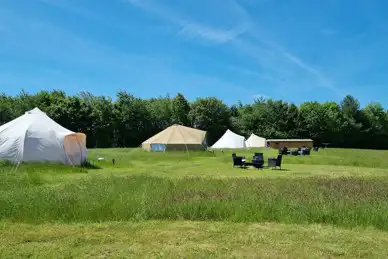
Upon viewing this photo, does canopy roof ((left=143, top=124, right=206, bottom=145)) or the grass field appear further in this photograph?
canopy roof ((left=143, top=124, right=206, bottom=145))

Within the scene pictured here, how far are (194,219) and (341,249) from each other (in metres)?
2.91

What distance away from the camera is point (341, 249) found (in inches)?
228

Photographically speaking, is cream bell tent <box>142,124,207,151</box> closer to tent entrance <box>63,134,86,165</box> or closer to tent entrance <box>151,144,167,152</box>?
tent entrance <box>151,144,167,152</box>

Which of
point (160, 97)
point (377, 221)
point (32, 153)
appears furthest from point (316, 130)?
point (377, 221)

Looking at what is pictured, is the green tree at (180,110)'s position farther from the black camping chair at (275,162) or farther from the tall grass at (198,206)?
the tall grass at (198,206)

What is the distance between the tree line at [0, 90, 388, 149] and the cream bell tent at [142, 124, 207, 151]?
60.9ft

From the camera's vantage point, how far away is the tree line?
57594 millimetres

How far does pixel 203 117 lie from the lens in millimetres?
66062

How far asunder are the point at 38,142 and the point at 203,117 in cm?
4563

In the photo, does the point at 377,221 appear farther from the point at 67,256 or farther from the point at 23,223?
the point at 23,223

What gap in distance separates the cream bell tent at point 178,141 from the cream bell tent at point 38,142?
17.4m

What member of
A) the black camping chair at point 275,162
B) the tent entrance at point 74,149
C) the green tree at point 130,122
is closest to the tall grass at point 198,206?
the black camping chair at point 275,162

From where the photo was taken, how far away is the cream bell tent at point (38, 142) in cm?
2091

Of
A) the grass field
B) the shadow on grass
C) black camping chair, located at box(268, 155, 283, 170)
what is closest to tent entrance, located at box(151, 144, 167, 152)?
the shadow on grass
